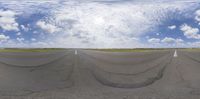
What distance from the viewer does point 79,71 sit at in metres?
5.86

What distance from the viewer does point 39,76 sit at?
5820 mm

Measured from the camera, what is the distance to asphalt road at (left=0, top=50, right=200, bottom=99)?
575cm

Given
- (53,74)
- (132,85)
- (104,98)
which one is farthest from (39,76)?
(132,85)

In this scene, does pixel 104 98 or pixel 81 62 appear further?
pixel 81 62

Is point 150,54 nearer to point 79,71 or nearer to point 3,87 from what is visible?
point 79,71

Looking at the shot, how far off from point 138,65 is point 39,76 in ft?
8.29

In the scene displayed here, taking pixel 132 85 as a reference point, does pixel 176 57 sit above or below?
above

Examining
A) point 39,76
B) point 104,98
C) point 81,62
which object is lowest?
point 104,98

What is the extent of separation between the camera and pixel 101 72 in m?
5.83

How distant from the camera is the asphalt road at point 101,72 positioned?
5.75 metres

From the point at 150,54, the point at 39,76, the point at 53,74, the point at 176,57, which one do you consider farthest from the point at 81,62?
the point at 176,57

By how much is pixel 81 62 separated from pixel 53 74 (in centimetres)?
77

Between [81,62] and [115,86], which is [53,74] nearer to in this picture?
[81,62]

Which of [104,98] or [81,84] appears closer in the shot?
[104,98]
